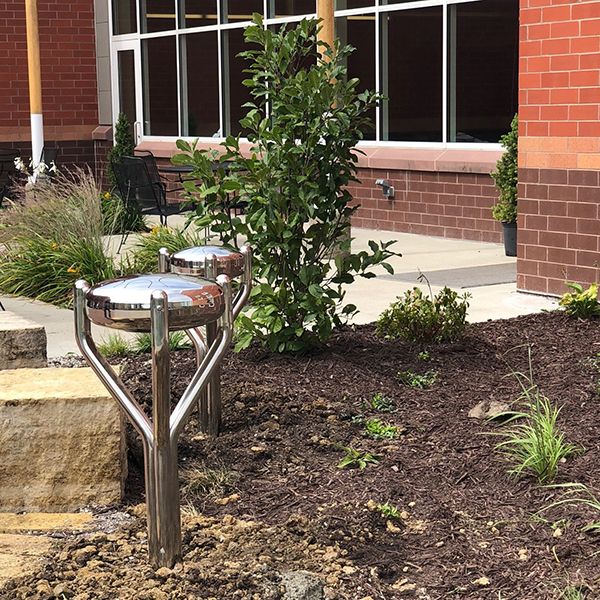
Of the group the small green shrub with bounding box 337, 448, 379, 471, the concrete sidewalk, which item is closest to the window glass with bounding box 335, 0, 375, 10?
the concrete sidewalk

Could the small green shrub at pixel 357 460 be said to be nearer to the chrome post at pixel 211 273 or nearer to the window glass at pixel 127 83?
the chrome post at pixel 211 273

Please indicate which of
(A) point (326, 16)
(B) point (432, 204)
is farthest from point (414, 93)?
(A) point (326, 16)

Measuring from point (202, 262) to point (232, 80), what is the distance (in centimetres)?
1407

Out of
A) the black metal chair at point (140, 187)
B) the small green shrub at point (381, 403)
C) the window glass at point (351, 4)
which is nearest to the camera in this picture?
the small green shrub at point (381, 403)

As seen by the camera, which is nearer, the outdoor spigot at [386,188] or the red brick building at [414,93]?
the red brick building at [414,93]

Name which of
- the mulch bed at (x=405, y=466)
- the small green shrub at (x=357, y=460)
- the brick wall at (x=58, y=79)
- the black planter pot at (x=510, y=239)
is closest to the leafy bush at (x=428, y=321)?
the mulch bed at (x=405, y=466)

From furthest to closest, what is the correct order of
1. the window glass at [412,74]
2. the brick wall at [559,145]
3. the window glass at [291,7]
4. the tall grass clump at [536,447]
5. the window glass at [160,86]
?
the window glass at [160,86] < the window glass at [291,7] < the window glass at [412,74] < the brick wall at [559,145] < the tall grass clump at [536,447]

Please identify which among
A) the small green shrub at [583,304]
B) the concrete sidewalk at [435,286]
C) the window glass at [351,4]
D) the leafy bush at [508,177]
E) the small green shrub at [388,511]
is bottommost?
the concrete sidewalk at [435,286]

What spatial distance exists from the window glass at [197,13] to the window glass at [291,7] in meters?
1.71

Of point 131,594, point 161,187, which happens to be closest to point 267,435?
point 131,594

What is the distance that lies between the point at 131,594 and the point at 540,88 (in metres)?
7.15

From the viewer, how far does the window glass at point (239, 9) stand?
18406mm

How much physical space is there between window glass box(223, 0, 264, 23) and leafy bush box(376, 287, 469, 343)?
460 inches

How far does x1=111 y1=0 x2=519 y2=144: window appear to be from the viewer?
14227 mm
